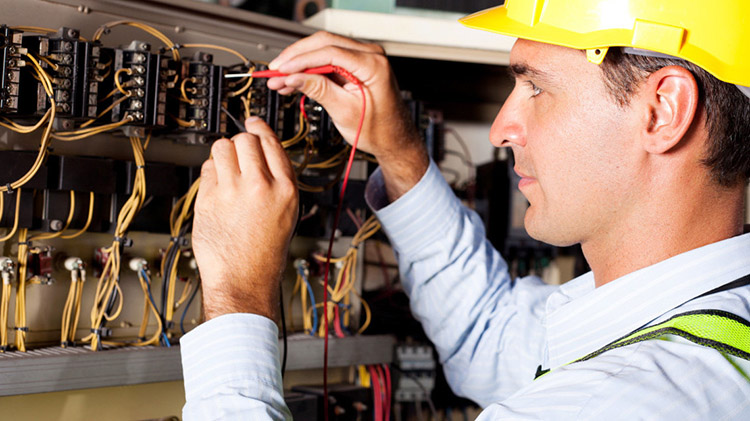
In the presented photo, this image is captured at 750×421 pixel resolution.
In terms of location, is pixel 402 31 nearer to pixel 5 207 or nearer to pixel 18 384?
pixel 5 207

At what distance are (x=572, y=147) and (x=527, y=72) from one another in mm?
149

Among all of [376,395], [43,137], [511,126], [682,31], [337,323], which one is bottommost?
[376,395]

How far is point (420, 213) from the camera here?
1.33 m

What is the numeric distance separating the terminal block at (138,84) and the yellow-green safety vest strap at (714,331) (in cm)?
82

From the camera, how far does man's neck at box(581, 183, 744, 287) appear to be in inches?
37.6

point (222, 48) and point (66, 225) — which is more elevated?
point (222, 48)

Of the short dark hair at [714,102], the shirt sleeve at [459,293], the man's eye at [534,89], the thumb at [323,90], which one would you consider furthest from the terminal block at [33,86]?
the short dark hair at [714,102]

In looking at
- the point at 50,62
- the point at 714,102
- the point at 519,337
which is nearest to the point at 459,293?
the point at 519,337

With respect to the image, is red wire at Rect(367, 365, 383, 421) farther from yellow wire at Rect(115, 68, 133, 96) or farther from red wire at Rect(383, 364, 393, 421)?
yellow wire at Rect(115, 68, 133, 96)

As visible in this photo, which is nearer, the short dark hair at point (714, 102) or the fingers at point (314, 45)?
the short dark hair at point (714, 102)

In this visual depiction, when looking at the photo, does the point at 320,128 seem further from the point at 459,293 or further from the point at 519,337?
the point at 519,337

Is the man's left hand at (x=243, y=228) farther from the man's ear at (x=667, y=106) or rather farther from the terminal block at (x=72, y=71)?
the man's ear at (x=667, y=106)

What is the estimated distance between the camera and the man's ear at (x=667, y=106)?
919 millimetres

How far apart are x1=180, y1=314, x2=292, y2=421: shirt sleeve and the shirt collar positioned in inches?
17.3
